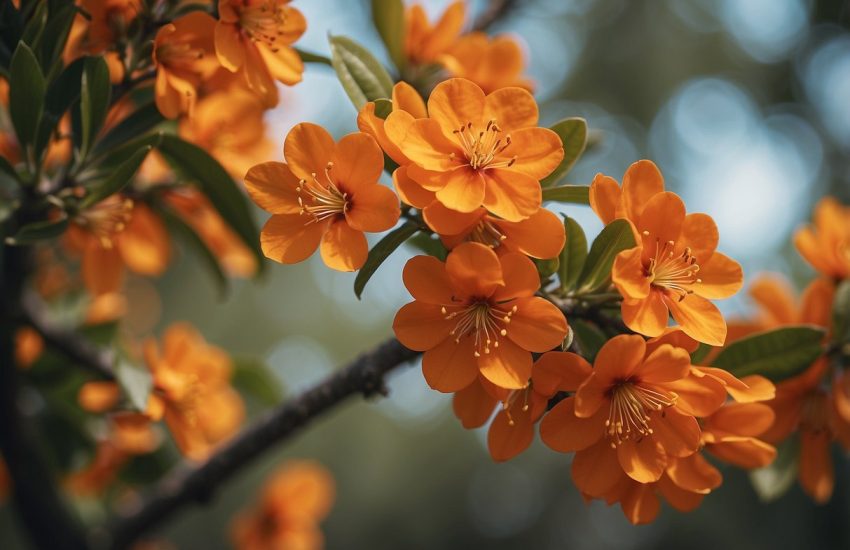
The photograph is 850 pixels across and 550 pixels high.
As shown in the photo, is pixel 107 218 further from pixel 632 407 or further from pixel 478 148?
pixel 632 407

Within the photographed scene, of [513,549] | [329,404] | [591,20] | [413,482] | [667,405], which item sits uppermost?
[667,405]

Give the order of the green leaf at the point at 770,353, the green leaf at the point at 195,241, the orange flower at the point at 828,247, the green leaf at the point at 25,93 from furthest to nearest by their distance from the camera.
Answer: the green leaf at the point at 195,241 → the orange flower at the point at 828,247 → the green leaf at the point at 770,353 → the green leaf at the point at 25,93

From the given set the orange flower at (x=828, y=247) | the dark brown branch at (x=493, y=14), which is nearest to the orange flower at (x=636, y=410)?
the orange flower at (x=828, y=247)

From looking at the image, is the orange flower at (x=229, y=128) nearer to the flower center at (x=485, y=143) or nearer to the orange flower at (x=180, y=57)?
the orange flower at (x=180, y=57)

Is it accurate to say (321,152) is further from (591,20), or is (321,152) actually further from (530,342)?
(591,20)

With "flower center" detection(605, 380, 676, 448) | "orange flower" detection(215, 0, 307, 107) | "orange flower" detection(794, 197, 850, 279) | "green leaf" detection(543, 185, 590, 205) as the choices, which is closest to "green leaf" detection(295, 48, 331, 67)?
"orange flower" detection(215, 0, 307, 107)

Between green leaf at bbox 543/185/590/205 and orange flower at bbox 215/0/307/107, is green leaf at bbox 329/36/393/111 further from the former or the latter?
green leaf at bbox 543/185/590/205

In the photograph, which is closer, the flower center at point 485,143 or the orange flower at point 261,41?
the flower center at point 485,143

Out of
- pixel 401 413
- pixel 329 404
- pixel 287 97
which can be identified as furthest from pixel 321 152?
pixel 401 413
